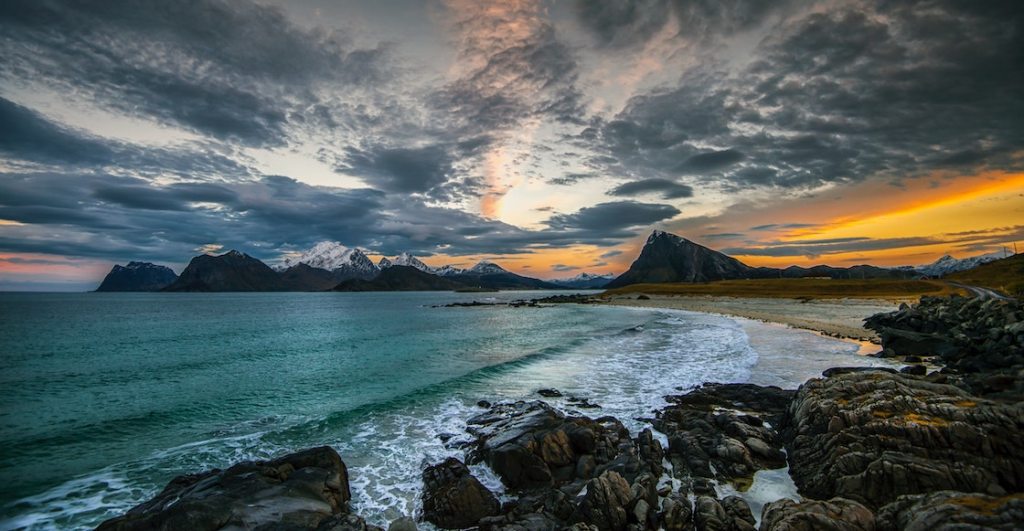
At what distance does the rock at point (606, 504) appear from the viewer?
9.86 m

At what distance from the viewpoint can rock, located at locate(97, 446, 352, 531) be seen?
30.7 ft

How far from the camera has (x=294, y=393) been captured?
84.2ft

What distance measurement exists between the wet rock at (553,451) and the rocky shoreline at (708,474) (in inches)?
2.2

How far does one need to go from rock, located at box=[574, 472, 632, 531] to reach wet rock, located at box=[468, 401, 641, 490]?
181 cm

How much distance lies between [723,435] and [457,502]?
9.67 m

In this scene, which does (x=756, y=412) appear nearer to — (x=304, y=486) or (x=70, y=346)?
(x=304, y=486)

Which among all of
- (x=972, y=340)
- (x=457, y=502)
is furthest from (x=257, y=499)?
(x=972, y=340)

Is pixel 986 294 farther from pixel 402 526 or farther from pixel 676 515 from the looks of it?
pixel 402 526

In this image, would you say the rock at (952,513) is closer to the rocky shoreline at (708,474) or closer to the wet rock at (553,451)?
the rocky shoreline at (708,474)

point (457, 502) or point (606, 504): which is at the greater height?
point (606, 504)

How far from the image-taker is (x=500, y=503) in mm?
12031

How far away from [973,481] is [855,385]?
15.8ft

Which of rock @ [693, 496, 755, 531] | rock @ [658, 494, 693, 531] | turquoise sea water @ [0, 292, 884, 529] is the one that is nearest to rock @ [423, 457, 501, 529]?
turquoise sea water @ [0, 292, 884, 529]

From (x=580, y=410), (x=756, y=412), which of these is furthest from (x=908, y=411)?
(x=580, y=410)
